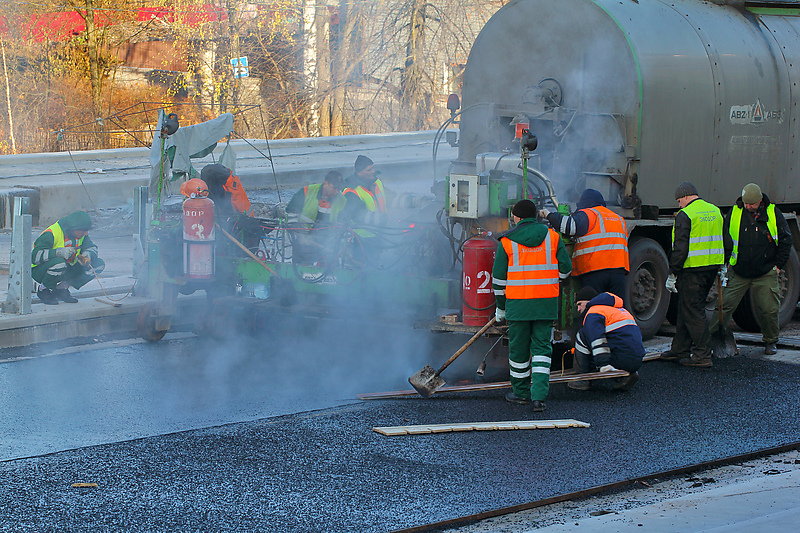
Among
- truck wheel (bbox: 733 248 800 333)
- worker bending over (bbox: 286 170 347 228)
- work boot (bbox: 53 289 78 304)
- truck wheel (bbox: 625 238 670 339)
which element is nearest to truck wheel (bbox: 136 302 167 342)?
work boot (bbox: 53 289 78 304)

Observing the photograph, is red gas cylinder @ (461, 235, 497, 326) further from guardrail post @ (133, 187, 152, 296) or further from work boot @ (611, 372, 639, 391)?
guardrail post @ (133, 187, 152, 296)

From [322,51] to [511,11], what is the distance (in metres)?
16.5

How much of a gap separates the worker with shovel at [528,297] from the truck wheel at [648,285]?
2204mm

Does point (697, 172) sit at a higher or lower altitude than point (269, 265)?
higher

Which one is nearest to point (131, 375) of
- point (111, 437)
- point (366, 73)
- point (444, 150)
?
point (111, 437)

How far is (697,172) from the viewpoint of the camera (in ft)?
28.0

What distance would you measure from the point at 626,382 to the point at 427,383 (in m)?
1.46

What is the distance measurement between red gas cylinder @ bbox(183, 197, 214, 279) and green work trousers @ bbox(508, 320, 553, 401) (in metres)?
2.97

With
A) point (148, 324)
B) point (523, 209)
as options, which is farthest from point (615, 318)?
point (148, 324)

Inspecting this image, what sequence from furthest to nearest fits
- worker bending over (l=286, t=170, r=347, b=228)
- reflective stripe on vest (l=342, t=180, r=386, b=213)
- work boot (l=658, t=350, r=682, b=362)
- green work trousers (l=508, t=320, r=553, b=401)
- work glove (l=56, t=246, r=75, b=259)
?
worker bending over (l=286, t=170, r=347, b=228)
reflective stripe on vest (l=342, t=180, r=386, b=213)
work glove (l=56, t=246, r=75, b=259)
work boot (l=658, t=350, r=682, b=362)
green work trousers (l=508, t=320, r=553, b=401)

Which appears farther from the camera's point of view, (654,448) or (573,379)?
(573,379)

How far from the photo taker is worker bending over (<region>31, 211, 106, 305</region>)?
8508 mm

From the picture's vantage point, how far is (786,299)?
30.0 feet

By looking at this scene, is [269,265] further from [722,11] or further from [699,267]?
[722,11]
